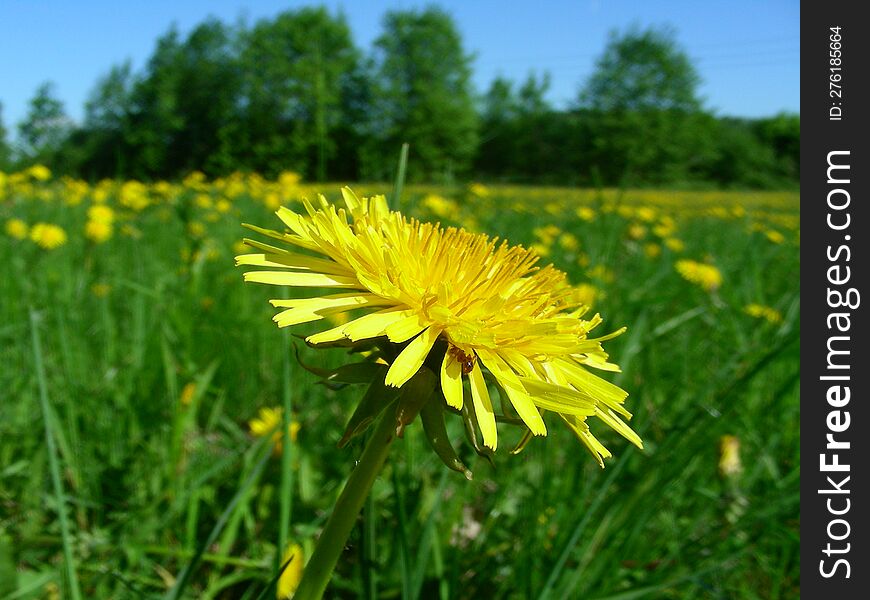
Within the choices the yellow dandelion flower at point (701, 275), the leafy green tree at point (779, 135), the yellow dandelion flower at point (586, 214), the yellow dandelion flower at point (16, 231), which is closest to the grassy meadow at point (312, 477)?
the yellow dandelion flower at point (701, 275)

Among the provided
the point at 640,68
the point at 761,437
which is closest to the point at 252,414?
the point at 761,437

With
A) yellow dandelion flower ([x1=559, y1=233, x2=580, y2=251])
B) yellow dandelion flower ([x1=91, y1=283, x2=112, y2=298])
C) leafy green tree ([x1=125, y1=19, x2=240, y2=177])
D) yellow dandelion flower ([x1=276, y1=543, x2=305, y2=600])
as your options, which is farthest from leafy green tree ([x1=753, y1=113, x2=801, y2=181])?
yellow dandelion flower ([x1=276, y1=543, x2=305, y2=600])

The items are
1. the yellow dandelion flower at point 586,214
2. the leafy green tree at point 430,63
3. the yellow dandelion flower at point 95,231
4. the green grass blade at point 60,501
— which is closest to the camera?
the green grass blade at point 60,501

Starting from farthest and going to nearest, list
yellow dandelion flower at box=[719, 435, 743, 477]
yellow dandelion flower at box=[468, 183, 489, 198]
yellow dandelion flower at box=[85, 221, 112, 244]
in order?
yellow dandelion flower at box=[85, 221, 112, 244]
yellow dandelion flower at box=[468, 183, 489, 198]
yellow dandelion flower at box=[719, 435, 743, 477]

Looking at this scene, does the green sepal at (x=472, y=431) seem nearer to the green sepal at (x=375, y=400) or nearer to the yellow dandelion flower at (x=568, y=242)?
the green sepal at (x=375, y=400)

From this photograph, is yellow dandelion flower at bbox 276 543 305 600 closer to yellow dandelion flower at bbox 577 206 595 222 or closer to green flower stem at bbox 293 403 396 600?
green flower stem at bbox 293 403 396 600

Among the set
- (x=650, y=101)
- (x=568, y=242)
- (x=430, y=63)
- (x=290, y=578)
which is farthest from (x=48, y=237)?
(x=650, y=101)

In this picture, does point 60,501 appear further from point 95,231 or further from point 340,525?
point 95,231
